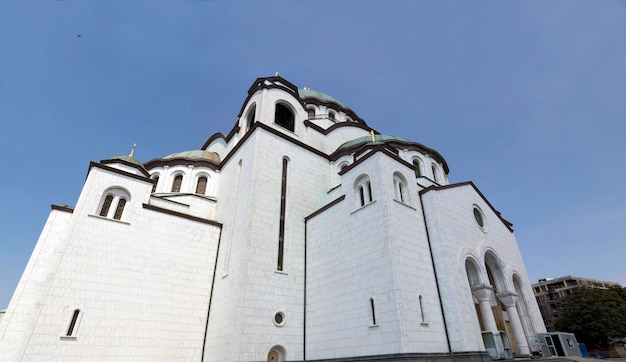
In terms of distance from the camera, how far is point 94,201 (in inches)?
513

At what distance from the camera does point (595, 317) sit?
26.3m

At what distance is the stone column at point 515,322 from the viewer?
1375 centimetres

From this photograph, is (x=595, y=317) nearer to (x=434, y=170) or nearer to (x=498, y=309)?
(x=498, y=309)

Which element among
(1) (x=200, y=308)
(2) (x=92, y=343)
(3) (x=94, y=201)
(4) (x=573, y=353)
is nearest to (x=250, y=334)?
(1) (x=200, y=308)

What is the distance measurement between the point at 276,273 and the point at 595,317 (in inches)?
1178

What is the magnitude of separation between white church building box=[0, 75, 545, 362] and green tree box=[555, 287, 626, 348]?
16.9 m

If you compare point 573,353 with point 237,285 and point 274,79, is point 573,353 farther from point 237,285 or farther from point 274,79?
point 274,79

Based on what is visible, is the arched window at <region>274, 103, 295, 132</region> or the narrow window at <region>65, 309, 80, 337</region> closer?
the narrow window at <region>65, 309, 80, 337</region>

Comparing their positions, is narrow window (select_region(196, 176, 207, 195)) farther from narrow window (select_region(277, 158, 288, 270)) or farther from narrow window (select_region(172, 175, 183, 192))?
narrow window (select_region(277, 158, 288, 270))

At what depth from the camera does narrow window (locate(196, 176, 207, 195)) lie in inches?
754

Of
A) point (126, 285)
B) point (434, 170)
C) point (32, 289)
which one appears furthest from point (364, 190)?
point (32, 289)

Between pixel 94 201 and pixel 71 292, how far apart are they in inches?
147

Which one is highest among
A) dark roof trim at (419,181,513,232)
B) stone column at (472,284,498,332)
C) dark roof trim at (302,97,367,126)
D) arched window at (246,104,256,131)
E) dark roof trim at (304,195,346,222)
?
dark roof trim at (302,97,367,126)

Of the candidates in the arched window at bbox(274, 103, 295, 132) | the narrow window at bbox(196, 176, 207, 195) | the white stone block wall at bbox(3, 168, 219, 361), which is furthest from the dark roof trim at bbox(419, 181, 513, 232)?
the narrow window at bbox(196, 176, 207, 195)
